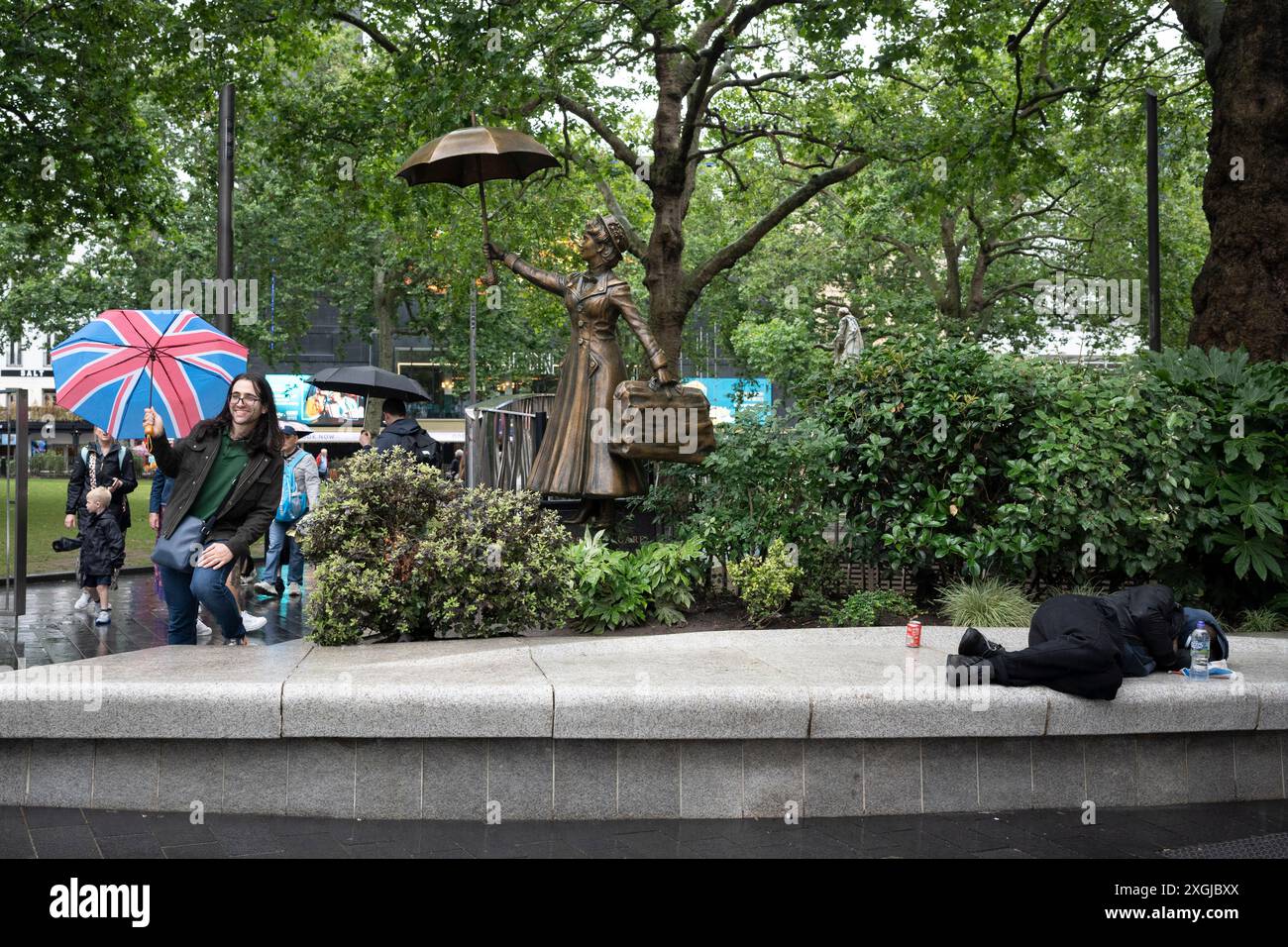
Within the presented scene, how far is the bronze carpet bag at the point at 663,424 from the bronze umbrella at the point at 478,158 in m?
1.45

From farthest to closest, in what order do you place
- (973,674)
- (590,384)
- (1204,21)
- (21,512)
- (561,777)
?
(1204,21) < (590,384) < (21,512) < (973,674) < (561,777)

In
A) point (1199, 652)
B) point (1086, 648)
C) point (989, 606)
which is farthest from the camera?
point (989, 606)

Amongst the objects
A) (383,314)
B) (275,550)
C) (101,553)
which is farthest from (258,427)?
(383,314)

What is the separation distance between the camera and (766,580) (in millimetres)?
7777

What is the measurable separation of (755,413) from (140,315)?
170 inches

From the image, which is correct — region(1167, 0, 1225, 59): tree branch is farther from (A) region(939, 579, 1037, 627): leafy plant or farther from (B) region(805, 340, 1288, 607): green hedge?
(A) region(939, 579, 1037, 627): leafy plant

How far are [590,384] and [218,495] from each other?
3.43 m

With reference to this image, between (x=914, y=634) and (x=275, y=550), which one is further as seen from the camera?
(x=275, y=550)

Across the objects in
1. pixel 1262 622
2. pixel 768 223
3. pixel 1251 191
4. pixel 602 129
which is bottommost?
pixel 1262 622

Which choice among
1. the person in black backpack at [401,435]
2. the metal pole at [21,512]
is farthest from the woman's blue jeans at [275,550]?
the metal pole at [21,512]

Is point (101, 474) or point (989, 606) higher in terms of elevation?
point (101, 474)

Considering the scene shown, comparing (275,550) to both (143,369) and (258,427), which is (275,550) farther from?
(258,427)
